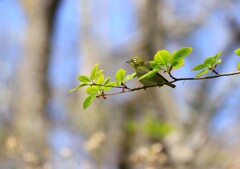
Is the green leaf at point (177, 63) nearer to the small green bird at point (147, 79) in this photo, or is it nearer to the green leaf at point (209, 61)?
the green leaf at point (209, 61)

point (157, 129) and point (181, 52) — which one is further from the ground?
point (157, 129)

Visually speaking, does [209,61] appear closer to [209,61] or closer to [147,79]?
[209,61]

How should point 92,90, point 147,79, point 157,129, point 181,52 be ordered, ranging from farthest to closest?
point 157,129
point 147,79
point 92,90
point 181,52

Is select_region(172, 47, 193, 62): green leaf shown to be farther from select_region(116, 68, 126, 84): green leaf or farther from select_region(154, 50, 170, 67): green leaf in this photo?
select_region(116, 68, 126, 84): green leaf

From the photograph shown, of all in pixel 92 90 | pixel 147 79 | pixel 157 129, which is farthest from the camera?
pixel 157 129

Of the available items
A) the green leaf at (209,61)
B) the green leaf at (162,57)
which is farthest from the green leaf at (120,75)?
the green leaf at (209,61)

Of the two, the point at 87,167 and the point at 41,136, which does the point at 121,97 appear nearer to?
the point at 41,136

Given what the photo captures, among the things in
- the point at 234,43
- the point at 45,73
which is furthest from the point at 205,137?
the point at 45,73

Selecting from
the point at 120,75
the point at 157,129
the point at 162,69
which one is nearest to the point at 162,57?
the point at 162,69
